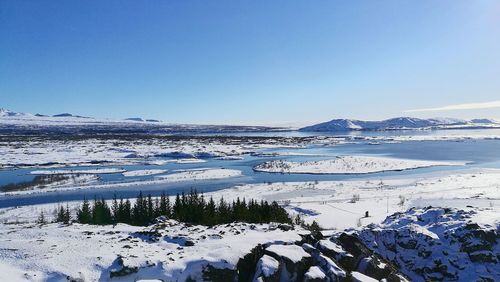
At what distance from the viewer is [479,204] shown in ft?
147

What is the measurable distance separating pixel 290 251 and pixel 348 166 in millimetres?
66648

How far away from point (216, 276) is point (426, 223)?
1738 centimetres

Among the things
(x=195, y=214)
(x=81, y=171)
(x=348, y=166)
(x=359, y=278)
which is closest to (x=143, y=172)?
(x=81, y=171)

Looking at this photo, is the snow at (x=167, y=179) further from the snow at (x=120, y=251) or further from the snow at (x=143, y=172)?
the snow at (x=120, y=251)

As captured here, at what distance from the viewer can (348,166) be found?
272 ft

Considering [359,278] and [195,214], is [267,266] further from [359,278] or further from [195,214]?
[195,214]

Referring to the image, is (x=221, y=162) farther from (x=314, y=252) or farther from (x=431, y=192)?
(x=314, y=252)

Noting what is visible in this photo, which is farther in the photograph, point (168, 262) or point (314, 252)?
point (314, 252)

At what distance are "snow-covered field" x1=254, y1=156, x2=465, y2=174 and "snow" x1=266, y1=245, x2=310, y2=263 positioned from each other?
58.5 metres

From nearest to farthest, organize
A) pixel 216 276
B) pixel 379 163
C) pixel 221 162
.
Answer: pixel 216 276 → pixel 379 163 → pixel 221 162

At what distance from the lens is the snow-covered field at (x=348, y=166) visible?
78312 millimetres

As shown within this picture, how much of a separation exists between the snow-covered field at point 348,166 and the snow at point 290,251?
58494 millimetres

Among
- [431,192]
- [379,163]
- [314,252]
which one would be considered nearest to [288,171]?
[379,163]

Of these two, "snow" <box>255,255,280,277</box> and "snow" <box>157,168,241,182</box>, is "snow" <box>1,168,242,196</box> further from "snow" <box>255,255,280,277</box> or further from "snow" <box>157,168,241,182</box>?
"snow" <box>255,255,280,277</box>
